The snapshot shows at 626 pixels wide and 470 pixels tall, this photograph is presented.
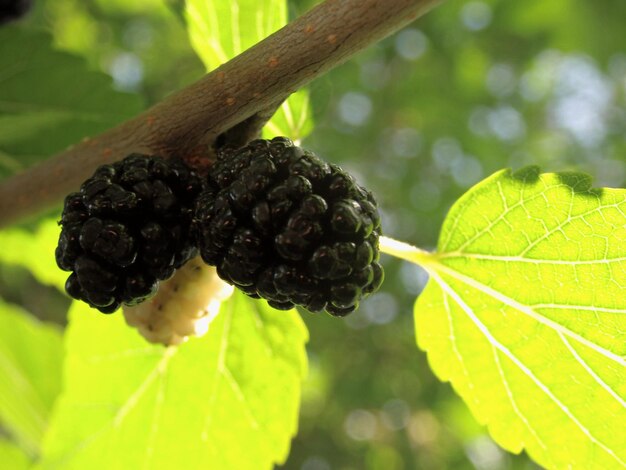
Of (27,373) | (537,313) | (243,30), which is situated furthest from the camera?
(27,373)

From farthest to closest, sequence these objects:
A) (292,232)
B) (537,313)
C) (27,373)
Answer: (27,373) < (537,313) < (292,232)

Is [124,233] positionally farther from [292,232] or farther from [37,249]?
[37,249]

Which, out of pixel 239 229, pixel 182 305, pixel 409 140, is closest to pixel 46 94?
pixel 182 305

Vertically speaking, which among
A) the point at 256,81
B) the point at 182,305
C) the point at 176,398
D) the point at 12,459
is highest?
the point at 256,81

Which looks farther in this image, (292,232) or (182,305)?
(182,305)

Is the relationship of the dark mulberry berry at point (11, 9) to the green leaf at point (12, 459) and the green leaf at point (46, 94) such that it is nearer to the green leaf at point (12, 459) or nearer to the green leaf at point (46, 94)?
the green leaf at point (46, 94)

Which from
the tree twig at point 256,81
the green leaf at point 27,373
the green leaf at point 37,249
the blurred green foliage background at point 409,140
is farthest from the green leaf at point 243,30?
the blurred green foliage background at point 409,140
